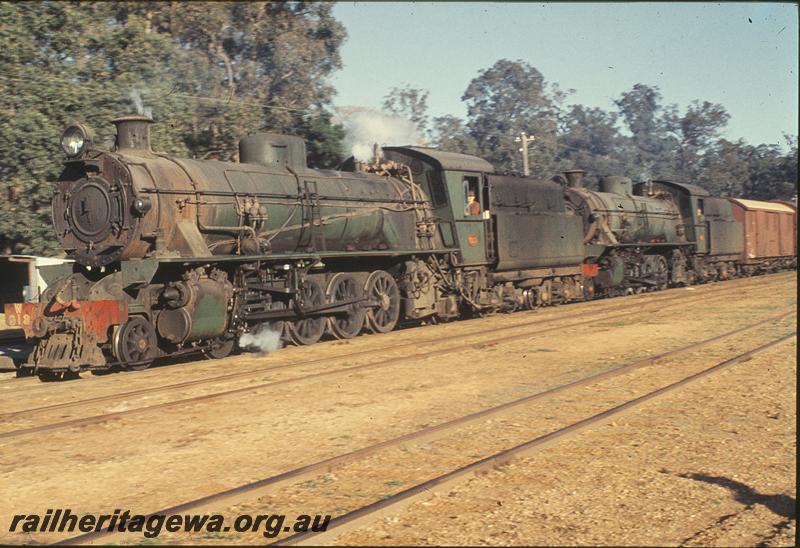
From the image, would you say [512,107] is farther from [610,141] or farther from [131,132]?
[131,132]

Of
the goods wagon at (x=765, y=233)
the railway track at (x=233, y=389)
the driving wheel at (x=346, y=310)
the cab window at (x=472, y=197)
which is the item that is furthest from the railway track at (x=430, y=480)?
the goods wagon at (x=765, y=233)

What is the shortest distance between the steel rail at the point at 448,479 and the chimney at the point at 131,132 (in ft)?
29.7

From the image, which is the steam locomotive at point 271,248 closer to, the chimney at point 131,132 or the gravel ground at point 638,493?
the chimney at point 131,132

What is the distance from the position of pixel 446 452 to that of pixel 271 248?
8354mm

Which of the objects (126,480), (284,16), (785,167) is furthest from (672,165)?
(126,480)

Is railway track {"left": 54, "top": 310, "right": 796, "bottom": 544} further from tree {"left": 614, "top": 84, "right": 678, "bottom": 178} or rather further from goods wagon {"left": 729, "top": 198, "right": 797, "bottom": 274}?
tree {"left": 614, "top": 84, "right": 678, "bottom": 178}

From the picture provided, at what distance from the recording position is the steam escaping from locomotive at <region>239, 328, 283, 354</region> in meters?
14.5

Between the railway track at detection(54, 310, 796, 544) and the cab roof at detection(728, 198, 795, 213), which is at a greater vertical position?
the cab roof at detection(728, 198, 795, 213)

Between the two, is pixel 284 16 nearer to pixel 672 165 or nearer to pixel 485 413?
pixel 485 413

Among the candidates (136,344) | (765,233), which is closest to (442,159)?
(136,344)

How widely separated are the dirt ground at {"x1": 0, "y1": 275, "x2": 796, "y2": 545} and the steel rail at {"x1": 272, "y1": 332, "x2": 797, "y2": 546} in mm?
89

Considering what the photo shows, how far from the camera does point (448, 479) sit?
6.16m

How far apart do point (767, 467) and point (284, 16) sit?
127 ft

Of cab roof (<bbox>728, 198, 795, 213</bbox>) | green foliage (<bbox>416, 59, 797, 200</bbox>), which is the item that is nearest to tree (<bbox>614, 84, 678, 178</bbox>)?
green foliage (<bbox>416, 59, 797, 200</bbox>)
